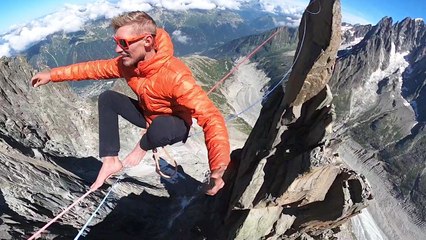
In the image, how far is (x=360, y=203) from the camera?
24.0m

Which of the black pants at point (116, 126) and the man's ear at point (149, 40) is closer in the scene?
the man's ear at point (149, 40)

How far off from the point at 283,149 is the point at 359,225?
92.1 meters

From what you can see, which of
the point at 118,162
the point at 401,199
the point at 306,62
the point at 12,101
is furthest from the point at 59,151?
the point at 401,199

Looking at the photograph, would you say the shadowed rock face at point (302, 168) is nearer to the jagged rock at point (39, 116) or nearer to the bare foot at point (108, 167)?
the bare foot at point (108, 167)

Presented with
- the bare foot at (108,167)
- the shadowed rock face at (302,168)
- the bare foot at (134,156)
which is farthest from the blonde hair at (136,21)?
the shadowed rock face at (302,168)

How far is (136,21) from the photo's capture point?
9969 mm

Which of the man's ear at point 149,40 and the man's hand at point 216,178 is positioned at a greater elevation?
the man's ear at point 149,40

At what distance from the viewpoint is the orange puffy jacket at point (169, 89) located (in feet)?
32.9

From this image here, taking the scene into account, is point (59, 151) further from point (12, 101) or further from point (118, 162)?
point (118, 162)

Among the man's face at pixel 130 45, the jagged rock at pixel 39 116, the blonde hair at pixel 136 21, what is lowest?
the jagged rock at pixel 39 116

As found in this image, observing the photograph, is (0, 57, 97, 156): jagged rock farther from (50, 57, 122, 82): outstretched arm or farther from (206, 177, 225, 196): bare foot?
(206, 177, 225, 196): bare foot

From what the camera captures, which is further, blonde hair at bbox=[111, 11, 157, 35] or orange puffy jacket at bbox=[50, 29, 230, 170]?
orange puffy jacket at bbox=[50, 29, 230, 170]

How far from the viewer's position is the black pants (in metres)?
12.0

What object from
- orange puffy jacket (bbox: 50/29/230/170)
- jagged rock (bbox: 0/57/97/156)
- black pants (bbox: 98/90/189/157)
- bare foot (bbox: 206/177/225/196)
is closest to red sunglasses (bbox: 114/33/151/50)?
orange puffy jacket (bbox: 50/29/230/170)
